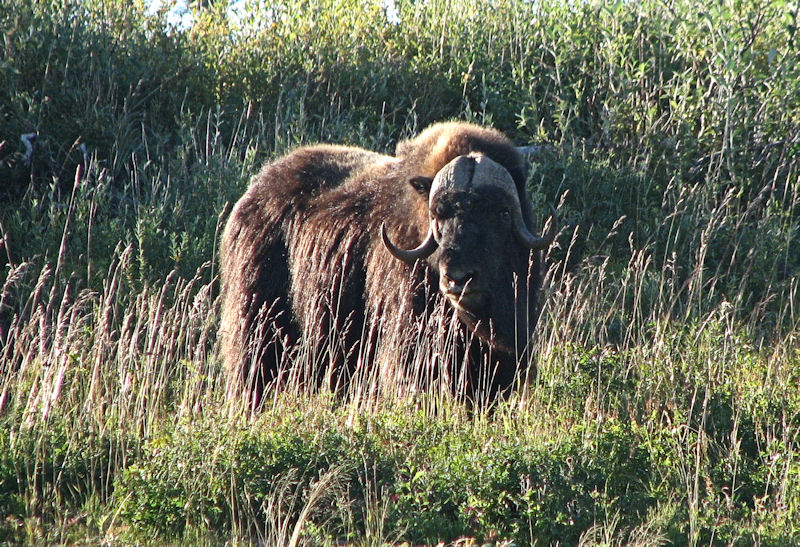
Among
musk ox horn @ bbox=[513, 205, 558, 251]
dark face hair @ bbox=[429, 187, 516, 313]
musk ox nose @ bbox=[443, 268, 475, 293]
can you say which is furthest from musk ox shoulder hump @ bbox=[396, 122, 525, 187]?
musk ox nose @ bbox=[443, 268, 475, 293]

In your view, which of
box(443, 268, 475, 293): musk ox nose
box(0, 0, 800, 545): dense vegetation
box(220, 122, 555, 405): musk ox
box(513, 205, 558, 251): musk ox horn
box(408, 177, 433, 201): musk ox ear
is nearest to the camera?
box(0, 0, 800, 545): dense vegetation

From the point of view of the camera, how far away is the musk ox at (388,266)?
659cm

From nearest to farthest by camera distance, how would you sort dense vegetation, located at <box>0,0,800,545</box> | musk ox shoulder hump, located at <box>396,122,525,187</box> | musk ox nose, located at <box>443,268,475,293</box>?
dense vegetation, located at <box>0,0,800,545</box> → musk ox nose, located at <box>443,268,475,293</box> → musk ox shoulder hump, located at <box>396,122,525,187</box>

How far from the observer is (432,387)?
640 centimetres

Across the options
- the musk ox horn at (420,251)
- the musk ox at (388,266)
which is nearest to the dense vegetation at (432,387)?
the musk ox at (388,266)

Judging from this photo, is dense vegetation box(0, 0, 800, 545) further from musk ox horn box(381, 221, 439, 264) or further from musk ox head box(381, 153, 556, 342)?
musk ox horn box(381, 221, 439, 264)

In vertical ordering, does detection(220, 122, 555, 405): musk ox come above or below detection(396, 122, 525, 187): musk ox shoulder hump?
below

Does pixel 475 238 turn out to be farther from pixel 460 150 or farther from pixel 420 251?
pixel 460 150

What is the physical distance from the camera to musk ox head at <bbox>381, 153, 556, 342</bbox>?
6395mm

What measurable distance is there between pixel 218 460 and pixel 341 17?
32.6 feet

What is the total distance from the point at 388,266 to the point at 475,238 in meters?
0.85

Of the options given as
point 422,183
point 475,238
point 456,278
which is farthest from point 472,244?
point 422,183

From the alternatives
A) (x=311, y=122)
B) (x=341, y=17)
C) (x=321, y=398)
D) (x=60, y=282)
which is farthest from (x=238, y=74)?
(x=321, y=398)

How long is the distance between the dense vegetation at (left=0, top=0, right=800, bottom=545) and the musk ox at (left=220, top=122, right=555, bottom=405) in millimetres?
352
